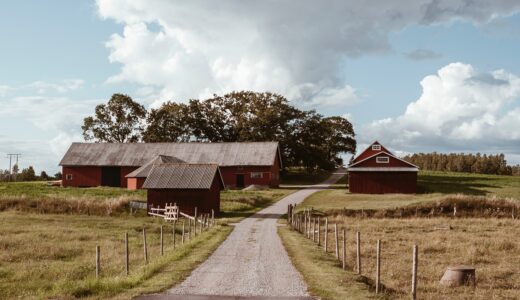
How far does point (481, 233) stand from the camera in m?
33.5

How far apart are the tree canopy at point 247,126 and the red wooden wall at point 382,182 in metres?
24.5

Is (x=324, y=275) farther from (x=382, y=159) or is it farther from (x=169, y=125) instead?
(x=169, y=125)

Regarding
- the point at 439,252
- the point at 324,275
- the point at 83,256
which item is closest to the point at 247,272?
the point at 324,275

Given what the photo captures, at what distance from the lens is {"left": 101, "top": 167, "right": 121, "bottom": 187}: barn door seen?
80000mm

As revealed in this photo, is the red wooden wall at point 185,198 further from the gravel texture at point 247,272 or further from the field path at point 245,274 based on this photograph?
the field path at point 245,274

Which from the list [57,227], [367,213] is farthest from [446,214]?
[57,227]

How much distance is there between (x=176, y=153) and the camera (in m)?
80.6

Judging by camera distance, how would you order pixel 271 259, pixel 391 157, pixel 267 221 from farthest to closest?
pixel 391 157
pixel 267 221
pixel 271 259

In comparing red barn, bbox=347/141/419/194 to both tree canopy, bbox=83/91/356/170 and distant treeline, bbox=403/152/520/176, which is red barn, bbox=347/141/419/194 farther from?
distant treeline, bbox=403/152/520/176

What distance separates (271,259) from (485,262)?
9.03 m

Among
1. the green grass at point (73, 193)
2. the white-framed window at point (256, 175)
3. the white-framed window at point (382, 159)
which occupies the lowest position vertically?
the green grass at point (73, 193)

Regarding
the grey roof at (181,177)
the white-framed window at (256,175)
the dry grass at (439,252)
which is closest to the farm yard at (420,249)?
the dry grass at (439,252)

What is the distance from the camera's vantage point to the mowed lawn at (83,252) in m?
15.8

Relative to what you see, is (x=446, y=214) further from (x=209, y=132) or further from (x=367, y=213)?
(x=209, y=132)
